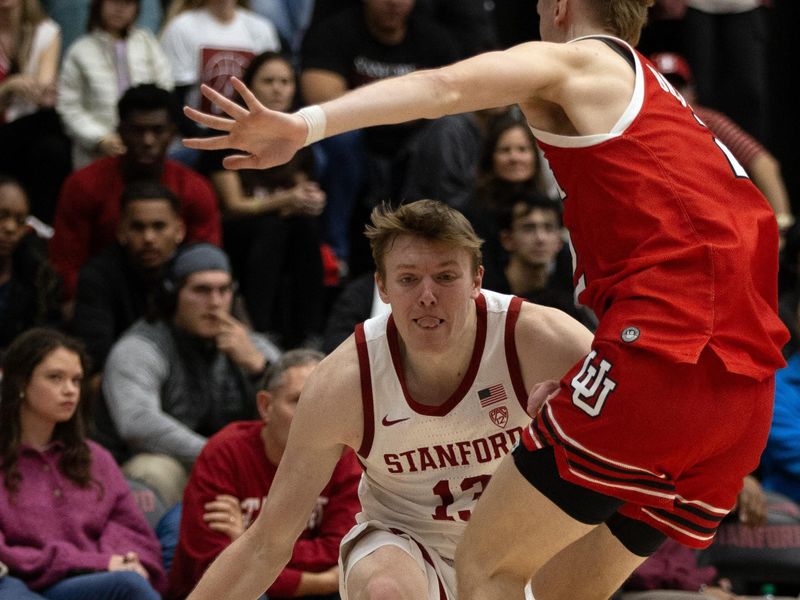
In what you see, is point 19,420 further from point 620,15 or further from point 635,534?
point 620,15

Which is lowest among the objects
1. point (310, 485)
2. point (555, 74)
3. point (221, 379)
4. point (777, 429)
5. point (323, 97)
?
point (777, 429)

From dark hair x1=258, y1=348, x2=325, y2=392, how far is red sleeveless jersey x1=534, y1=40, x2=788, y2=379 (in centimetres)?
239

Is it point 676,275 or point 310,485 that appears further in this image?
point 310,485

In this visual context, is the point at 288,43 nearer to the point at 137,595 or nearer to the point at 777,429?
the point at 777,429

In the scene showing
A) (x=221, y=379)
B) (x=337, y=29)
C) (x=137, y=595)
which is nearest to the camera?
(x=137, y=595)

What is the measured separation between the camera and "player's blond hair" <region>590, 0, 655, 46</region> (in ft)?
11.5

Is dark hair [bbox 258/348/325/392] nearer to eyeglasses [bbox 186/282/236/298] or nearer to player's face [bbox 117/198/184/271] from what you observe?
eyeglasses [bbox 186/282/236/298]

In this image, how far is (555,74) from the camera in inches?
125

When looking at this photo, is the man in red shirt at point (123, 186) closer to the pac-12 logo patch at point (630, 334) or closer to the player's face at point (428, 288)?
the player's face at point (428, 288)

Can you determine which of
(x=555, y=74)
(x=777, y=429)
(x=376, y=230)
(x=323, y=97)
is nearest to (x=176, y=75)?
(x=323, y=97)

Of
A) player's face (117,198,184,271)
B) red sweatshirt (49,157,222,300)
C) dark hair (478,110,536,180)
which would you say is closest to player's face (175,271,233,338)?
player's face (117,198,184,271)

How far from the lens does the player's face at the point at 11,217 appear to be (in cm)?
681

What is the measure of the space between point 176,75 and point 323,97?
906mm

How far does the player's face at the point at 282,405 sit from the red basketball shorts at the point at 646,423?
2.25 m
